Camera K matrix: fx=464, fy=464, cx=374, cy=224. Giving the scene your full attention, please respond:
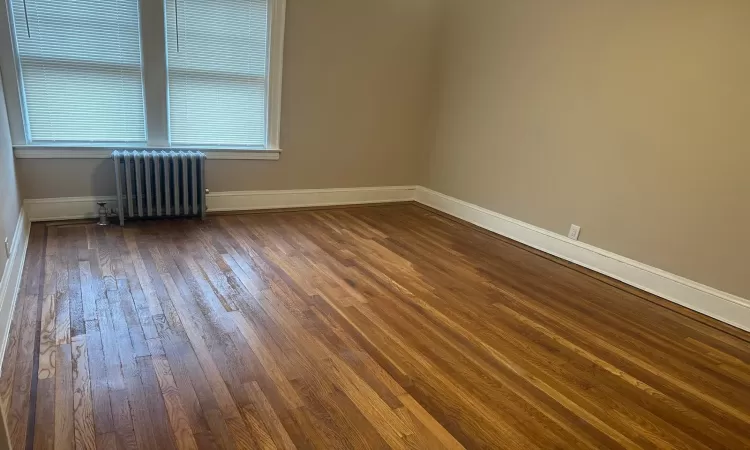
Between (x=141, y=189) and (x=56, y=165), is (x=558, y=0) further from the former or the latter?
(x=56, y=165)

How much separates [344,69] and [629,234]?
9.89 feet

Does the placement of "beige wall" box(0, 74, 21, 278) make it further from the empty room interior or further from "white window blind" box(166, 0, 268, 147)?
"white window blind" box(166, 0, 268, 147)

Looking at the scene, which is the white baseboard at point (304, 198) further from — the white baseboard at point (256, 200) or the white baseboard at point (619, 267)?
the white baseboard at point (619, 267)

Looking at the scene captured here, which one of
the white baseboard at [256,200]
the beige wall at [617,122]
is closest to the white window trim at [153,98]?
the white baseboard at [256,200]

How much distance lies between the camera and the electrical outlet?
387 cm

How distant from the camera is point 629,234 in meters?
3.53

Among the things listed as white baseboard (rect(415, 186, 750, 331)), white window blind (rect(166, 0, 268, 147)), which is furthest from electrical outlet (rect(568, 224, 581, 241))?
white window blind (rect(166, 0, 268, 147))

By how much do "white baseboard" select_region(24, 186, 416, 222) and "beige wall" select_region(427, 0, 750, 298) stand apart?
0.95m

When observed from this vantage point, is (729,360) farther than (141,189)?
No

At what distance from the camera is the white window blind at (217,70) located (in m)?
3.98

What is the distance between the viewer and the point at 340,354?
2.31m

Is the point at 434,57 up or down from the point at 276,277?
up

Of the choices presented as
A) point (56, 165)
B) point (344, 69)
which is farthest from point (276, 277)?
point (344, 69)

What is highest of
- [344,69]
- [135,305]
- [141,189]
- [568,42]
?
[568,42]
